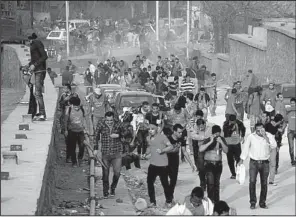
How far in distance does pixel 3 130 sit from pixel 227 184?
4255 mm

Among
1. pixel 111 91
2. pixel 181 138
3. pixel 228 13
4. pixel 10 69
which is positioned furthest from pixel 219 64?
pixel 181 138

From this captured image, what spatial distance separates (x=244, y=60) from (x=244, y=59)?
4cm

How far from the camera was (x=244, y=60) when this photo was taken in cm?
4691

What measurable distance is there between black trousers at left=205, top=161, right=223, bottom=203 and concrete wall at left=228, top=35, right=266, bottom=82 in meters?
25.5

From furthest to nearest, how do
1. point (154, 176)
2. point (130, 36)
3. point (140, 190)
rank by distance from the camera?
1. point (130, 36)
2. point (140, 190)
3. point (154, 176)

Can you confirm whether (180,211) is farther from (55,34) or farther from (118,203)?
(55,34)

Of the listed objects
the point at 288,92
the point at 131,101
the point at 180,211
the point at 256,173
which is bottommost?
the point at 288,92

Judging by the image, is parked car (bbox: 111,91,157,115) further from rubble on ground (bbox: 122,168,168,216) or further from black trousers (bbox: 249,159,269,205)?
black trousers (bbox: 249,159,269,205)

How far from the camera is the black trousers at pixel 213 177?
58.2 feet

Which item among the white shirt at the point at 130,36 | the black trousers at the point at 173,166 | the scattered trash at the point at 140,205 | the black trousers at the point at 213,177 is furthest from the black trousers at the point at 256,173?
the white shirt at the point at 130,36

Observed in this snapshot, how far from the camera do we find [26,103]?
26094mm

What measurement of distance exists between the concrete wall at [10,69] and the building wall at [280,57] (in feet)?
31.5

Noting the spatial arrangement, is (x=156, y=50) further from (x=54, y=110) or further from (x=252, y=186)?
(x=252, y=186)

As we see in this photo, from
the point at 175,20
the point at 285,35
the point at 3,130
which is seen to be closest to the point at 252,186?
the point at 3,130
